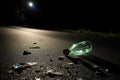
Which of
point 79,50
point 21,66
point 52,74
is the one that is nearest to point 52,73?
point 52,74

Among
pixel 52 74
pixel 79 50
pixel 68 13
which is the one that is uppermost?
pixel 68 13

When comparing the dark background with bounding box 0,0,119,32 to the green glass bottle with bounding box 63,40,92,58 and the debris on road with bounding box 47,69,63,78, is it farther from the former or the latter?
the debris on road with bounding box 47,69,63,78

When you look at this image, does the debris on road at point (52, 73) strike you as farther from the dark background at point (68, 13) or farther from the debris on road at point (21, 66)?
the dark background at point (68, 13)

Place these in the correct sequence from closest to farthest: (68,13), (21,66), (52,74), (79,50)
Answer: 1. (52,74)
2. (21,66)
3. (79,50)
4. (68,13)

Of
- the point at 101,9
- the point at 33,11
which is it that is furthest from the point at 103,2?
the point at 33,11

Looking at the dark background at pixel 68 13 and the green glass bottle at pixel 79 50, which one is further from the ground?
the dark background at pixel 68 13

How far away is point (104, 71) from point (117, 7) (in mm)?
24998

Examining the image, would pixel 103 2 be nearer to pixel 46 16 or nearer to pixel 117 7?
pixel 117 7

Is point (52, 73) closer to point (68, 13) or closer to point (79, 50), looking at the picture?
point (79, 50)

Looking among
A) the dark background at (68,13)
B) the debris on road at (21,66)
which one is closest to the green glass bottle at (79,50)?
the debris on road at (21,66)

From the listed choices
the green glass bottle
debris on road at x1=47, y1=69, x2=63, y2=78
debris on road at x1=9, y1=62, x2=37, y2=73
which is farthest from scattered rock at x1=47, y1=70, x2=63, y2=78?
the green glass bottle

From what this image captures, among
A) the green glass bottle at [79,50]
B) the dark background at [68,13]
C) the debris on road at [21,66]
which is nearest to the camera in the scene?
the debris on road at [21,66]

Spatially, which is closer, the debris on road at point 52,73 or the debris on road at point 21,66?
the debris on road at point 52,73

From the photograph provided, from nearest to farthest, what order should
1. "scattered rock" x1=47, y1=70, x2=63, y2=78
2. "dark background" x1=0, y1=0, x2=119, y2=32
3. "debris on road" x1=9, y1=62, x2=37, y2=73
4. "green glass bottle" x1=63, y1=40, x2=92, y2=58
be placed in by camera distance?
"scattered rock" x1=47, y1=70, x2=63, y2=78 → "debris on road" x1=9, y1=62, x2=37, y2=73 → "green glass bottle" x1=63, y1=40, x2=92, y2=58 → "dark background" x1=0, y1=0, x2=119, y2=32
